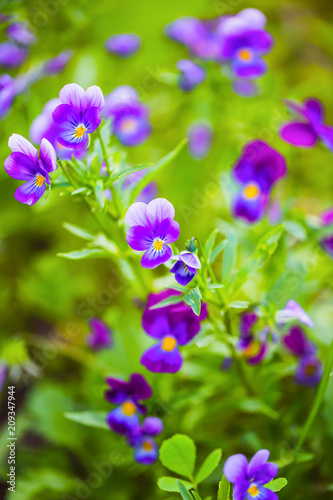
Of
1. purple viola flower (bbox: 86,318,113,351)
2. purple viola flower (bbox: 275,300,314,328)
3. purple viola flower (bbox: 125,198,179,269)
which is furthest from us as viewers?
purple viola flower (bbox: 86,318,113,351)

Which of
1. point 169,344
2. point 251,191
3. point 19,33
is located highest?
point 19,33

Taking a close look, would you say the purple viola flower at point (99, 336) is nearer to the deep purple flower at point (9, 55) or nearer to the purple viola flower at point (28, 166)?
the purple viola flower at point (28, 166)

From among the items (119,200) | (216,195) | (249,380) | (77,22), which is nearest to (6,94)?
(77,22)

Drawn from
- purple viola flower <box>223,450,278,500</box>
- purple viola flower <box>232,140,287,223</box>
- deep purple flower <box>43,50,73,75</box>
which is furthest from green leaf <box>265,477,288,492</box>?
deep purple flower <box>43,50,73,75</box>

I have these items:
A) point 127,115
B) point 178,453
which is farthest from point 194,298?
point 127,115

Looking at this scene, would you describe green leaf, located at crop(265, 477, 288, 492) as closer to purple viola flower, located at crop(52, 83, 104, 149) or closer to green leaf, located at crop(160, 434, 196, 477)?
green leaf, located at crop(160, 434, 196, 477)

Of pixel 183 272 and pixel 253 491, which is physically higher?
pixel 183 272

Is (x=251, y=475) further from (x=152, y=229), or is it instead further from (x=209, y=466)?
(x=152, y=229)
